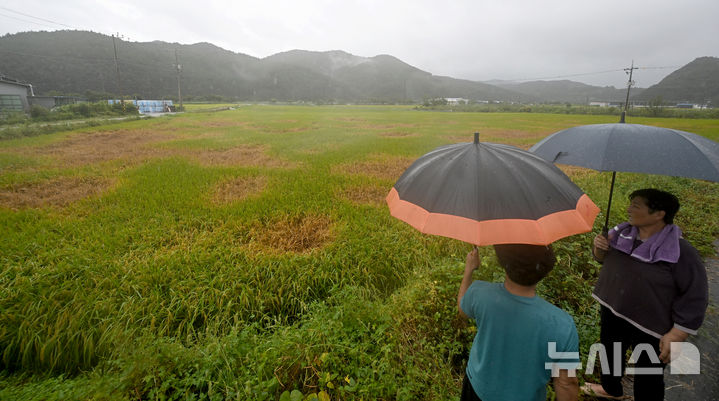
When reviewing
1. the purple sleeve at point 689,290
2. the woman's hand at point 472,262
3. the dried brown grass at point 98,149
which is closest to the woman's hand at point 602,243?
the purple sleeve at point 689,290

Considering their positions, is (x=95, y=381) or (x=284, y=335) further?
(x=284, y=335)

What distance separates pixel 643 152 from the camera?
180 cm

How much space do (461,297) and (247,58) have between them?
188050mm

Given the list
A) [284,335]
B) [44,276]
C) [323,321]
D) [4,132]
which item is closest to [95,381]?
[284,335]

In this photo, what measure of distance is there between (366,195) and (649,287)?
534 centimetres

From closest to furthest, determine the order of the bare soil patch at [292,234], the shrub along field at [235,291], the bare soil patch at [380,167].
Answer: the shrub along field at [235,291] → the bare soil patch at [292,234] → the bare soil patch at [380,167]

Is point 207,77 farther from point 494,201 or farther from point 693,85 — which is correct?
point 693,85

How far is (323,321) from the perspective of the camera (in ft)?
9.70

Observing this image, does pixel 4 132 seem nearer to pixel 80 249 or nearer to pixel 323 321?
pixel 80 249

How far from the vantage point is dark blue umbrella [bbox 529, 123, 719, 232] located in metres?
1.67

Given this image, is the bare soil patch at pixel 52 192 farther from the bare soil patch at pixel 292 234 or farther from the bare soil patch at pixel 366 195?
the bare soil patch at pixel 366 195

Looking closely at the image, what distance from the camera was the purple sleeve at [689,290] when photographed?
1.72 metres

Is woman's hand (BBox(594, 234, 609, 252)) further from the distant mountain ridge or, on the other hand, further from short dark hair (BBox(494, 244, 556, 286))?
the distant mountain ridge

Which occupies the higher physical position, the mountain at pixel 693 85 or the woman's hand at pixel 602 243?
the mountain at pixel 693 85
